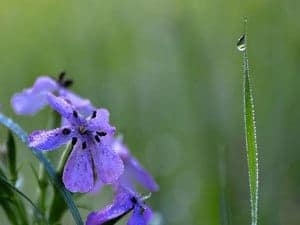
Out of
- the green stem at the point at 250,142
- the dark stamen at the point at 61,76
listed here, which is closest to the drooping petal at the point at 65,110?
the green stem at the point at 250,142

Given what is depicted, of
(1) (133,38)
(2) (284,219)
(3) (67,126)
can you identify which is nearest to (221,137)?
(2) (284,219)

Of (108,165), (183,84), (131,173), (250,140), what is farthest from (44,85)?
(183,84)

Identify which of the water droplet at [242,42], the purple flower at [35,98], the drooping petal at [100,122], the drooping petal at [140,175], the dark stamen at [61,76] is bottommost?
the drooping petal at [140,175]

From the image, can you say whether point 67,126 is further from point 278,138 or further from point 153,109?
point 153,109

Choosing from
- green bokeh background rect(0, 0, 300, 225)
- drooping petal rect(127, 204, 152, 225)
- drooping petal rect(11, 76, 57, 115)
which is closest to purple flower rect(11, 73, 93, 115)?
drooping petal rect(11, 76, 57, 115)

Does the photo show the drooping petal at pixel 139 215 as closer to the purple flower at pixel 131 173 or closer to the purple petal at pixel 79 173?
the purple petal at pixel 79 173
